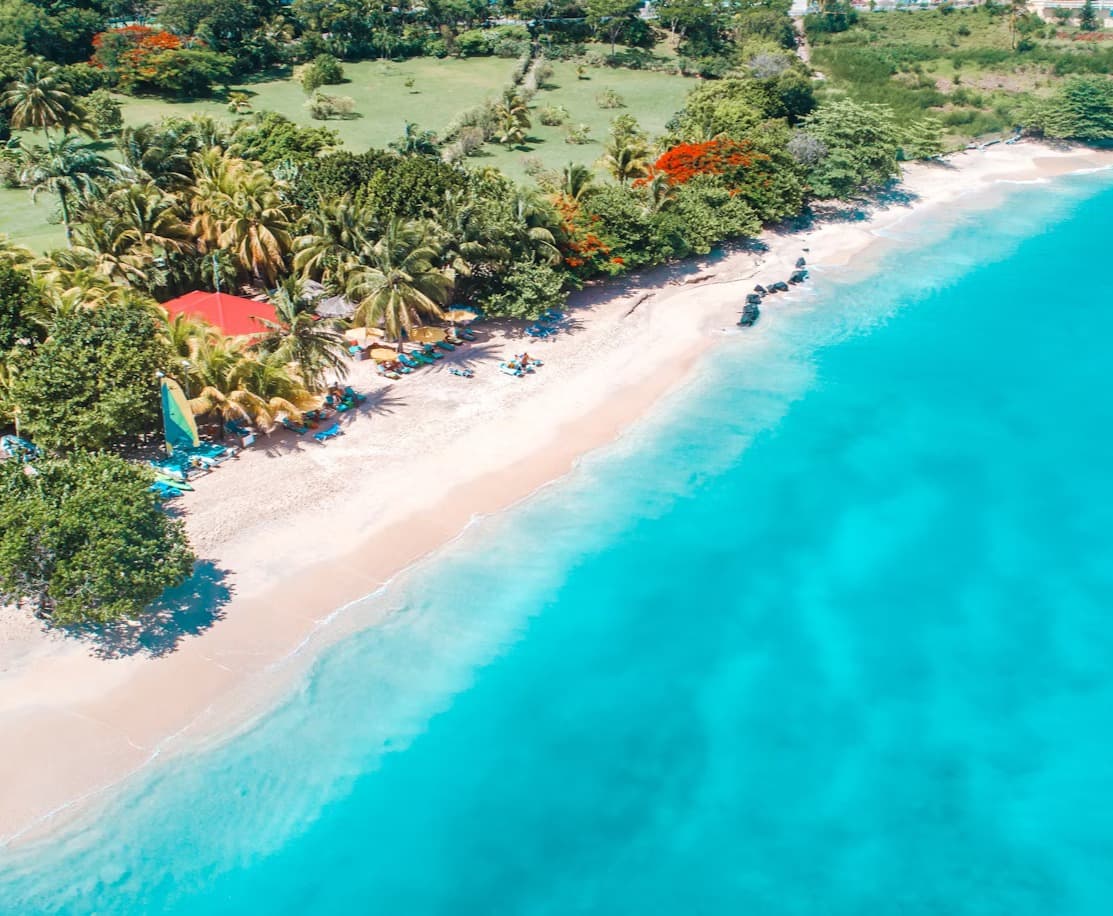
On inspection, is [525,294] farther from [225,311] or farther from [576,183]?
[225,311]

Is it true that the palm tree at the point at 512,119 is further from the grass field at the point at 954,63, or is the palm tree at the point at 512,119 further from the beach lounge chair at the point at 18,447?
A: the beach lounge chair at the point at 18,447

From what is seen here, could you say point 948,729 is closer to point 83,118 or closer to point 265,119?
point 265,119

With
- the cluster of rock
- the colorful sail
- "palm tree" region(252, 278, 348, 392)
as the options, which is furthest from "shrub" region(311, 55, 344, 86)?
the colorful sail

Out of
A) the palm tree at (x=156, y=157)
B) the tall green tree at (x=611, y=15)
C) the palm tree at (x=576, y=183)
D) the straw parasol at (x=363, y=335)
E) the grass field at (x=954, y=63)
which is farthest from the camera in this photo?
the tall green tree at (x=611, y=15)

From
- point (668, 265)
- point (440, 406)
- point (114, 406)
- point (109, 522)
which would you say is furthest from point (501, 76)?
point (109, 522)

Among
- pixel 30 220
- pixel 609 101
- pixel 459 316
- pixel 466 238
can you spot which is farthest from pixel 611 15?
pixel 459 316

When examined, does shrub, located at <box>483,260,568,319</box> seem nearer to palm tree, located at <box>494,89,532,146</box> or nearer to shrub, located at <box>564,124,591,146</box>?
palm tree, located at <box>494,89,532,146</box>

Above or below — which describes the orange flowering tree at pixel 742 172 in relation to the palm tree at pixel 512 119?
below

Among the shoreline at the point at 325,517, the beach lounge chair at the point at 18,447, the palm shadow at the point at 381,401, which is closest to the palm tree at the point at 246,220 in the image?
the shoreline at the point at 325,517
